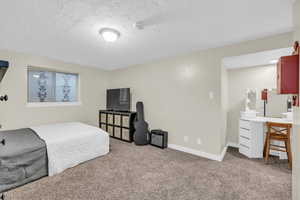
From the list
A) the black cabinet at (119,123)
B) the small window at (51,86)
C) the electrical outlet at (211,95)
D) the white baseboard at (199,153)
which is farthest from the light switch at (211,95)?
the small window at (51,86)

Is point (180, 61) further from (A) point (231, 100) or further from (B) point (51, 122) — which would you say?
(B) point (51, 122)

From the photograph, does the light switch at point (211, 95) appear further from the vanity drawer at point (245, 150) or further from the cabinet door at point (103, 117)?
the cabinet door at point (103, 117)

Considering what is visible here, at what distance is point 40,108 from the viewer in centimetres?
344

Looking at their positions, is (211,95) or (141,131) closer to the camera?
(211,95)

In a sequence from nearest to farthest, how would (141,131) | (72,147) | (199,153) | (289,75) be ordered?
(289,75) → (72,147) → (199,153) → (141,131)

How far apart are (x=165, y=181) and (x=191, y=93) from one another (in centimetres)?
184

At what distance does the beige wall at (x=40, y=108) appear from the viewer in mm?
2959

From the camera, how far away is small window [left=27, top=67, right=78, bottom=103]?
3535 millimetres

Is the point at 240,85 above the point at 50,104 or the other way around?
above

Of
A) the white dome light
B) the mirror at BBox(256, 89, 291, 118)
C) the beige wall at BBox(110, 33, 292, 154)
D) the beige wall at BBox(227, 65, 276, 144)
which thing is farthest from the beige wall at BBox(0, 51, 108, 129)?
the mirror at BBox(256, 89, 291, 118)

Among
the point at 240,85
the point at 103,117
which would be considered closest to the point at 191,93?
the point at 240,85

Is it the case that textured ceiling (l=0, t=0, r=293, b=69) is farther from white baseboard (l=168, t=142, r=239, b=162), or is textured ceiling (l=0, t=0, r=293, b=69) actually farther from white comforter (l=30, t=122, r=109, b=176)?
white baseboard (l=168, t=142, r=239, b=162)

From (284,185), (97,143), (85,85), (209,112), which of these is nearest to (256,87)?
(209,112)

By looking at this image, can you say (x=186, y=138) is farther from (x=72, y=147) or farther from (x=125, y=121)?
(x=72, y=147)
